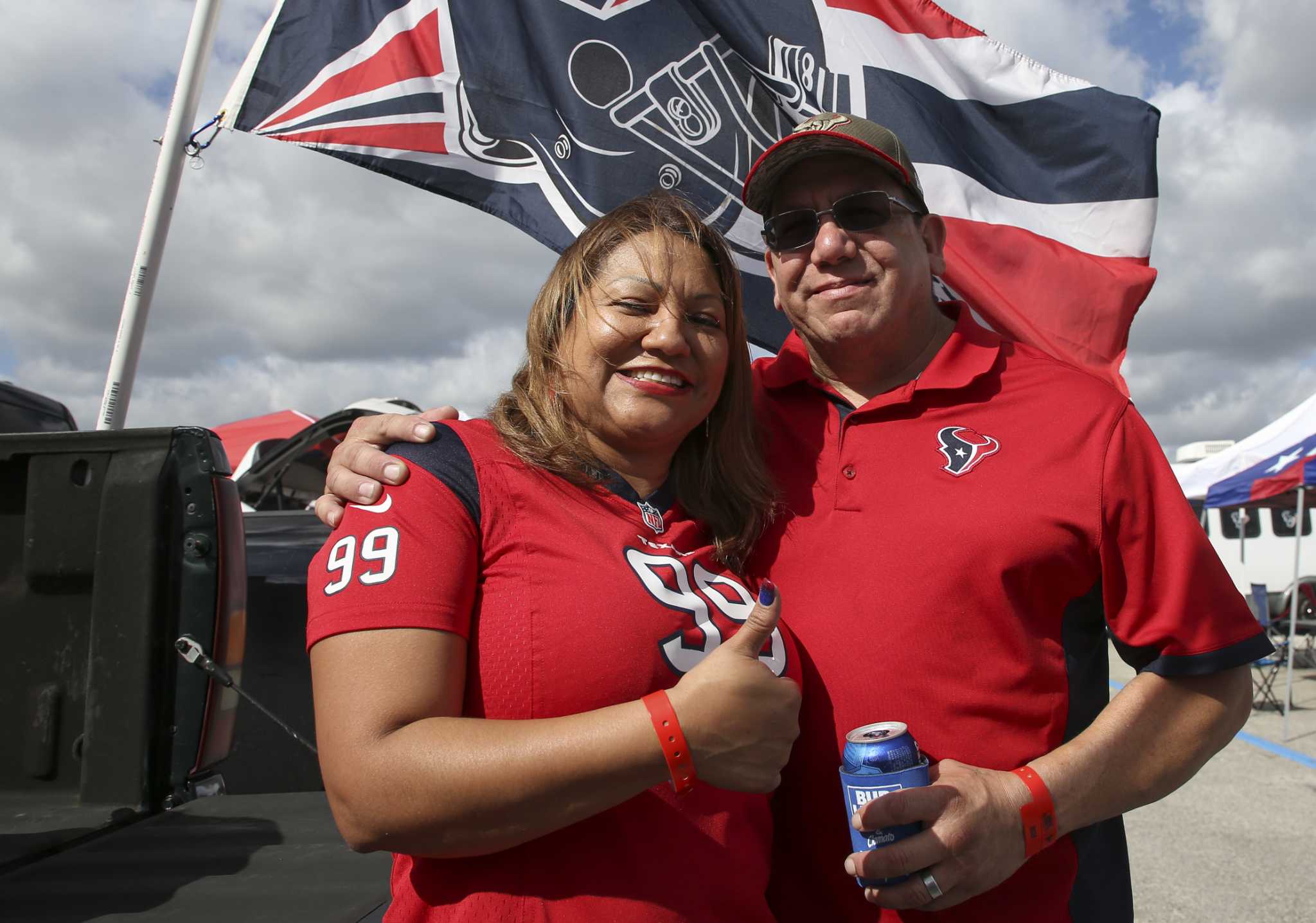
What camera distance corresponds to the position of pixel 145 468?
2.47 metres

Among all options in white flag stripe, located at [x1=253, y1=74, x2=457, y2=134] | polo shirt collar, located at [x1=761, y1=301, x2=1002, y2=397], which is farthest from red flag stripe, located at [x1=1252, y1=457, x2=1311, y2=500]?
white flag stripe, located at [x1=253, y1=74, x2=457, y2=134]

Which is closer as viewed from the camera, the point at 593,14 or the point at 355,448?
the point at 355,448

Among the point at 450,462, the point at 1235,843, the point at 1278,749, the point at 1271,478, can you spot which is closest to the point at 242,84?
the point at 450,462

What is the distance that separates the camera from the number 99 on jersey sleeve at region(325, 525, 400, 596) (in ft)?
4.53

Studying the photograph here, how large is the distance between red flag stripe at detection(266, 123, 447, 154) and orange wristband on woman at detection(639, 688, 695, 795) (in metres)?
2.84

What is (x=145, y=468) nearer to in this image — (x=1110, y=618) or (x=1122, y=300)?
(x=1110, y=618)

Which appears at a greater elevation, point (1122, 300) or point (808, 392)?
point (1122, 300)

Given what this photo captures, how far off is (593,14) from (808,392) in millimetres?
2335

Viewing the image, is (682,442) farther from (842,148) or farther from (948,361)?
(842,148)

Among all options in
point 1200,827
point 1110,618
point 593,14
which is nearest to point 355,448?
point 1110,618

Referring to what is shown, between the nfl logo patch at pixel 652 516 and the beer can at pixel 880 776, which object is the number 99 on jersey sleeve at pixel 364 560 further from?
the beer can at pixel 880 776

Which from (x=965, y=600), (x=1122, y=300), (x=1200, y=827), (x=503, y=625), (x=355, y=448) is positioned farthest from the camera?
(x=1200, y=827)

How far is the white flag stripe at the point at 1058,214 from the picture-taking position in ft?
12.2

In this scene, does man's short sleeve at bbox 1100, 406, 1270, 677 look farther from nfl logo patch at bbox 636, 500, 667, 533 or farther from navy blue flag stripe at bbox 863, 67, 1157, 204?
navy blue flag stripe at bbox 863, 67, 1157, 204
